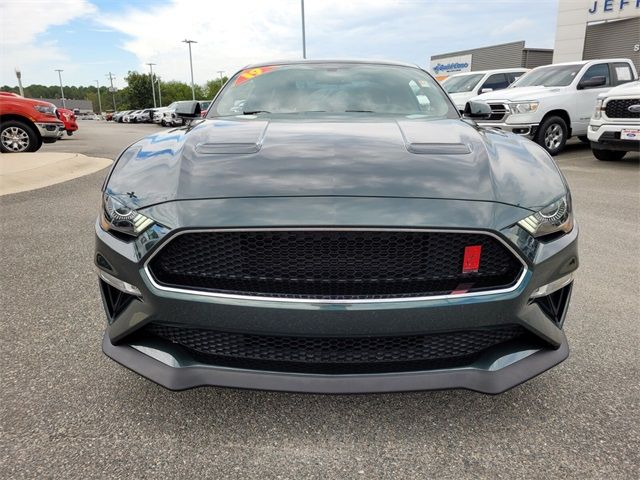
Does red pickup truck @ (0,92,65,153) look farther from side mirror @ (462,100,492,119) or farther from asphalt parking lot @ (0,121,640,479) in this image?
side mirror @ (462,100,492,119)

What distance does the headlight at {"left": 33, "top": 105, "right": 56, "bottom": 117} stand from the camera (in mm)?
10211

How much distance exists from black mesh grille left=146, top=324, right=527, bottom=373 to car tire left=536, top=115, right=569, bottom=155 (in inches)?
355

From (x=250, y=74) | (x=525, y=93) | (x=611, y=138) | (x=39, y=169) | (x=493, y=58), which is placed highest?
(x=493, y=58)

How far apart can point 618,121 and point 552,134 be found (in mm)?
1996

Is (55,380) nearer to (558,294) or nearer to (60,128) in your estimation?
(558,294)

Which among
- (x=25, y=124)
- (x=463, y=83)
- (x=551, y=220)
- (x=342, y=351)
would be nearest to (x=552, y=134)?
(x=463, y=83)

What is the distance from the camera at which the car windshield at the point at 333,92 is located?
2904 millimetres

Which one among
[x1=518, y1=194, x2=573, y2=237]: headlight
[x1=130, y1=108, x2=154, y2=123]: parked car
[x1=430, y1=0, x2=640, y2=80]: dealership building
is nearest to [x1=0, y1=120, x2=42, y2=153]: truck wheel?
[x1=518, y1=194, x2=573, y2=237]: headlight

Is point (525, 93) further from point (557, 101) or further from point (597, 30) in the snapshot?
point (597, 30)

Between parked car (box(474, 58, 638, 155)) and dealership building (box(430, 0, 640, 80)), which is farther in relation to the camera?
dealership building (box(430, 0, 640, 80))

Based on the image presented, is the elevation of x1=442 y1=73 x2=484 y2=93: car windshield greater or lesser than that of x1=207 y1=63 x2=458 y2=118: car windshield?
greater

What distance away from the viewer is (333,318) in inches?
62.4

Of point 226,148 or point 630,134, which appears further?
point 630,134

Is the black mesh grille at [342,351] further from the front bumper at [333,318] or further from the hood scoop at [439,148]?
the hood scoop at [439,148]
